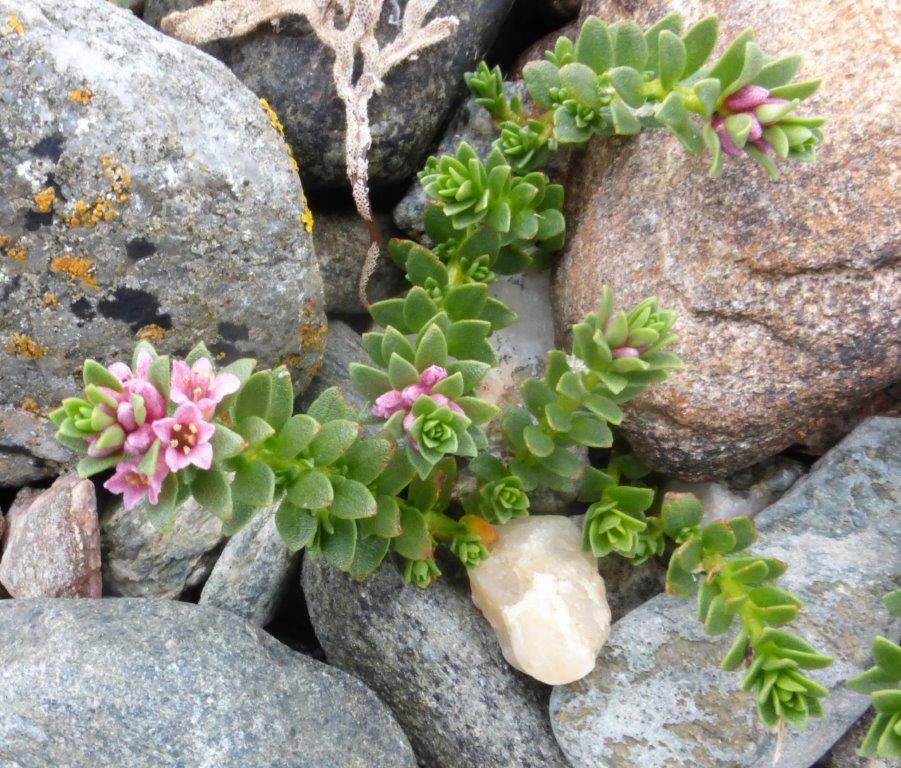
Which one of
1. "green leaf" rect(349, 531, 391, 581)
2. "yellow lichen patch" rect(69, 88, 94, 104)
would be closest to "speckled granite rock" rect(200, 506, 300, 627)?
"green leaf" rect(349, 531, 391, 581)

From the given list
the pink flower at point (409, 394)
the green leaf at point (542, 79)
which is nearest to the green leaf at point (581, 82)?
the green leaf at point (542, 79)

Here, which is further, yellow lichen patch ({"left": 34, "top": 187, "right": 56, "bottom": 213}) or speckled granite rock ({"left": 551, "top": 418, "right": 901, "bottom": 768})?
speckled granite rock ({"left": 551, "top": 418, "right": 901, "bottom": 768})

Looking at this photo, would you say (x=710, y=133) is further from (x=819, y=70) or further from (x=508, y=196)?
(x=508, y=196)

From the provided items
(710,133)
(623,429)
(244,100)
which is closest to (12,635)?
(244,100)

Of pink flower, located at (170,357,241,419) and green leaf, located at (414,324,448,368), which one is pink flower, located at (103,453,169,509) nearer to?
pink flower, located at (170,357,241,419)

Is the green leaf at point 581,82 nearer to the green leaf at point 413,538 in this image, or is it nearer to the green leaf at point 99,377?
the green leaf at point 413,538

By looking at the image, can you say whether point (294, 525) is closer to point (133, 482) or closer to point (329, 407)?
point (329, 407)
